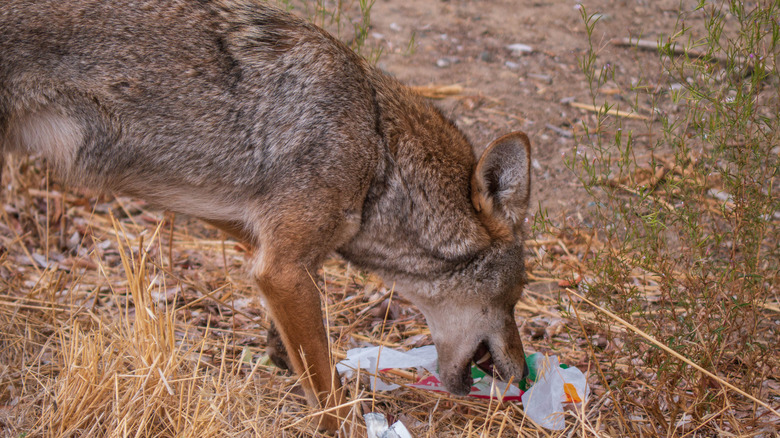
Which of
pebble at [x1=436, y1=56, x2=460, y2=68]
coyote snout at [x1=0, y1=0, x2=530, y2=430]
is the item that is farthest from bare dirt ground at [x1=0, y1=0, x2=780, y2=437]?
coyote snout at [x1=0, y1=0, x2=530, y2=430]

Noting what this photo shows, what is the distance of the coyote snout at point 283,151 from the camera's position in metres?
3.11

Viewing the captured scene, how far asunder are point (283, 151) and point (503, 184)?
1.11m

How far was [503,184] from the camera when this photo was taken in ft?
11.0

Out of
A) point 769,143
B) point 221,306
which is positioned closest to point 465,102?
point 221,306

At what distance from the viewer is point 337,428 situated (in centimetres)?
339

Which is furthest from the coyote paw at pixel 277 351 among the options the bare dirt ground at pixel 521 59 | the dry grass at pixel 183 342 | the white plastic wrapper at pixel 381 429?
the bare dirt ground at pixel 521 59

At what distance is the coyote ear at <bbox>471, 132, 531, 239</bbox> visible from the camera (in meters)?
3.16

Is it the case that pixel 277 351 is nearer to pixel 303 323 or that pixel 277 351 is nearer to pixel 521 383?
pixel 303 323

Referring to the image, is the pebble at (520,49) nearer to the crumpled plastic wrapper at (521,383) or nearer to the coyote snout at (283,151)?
the coyote snout at (283,151)

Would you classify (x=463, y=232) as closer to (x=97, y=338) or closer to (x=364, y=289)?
(x=364, y=289)

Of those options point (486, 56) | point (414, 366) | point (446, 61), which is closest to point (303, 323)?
point (414, 366)

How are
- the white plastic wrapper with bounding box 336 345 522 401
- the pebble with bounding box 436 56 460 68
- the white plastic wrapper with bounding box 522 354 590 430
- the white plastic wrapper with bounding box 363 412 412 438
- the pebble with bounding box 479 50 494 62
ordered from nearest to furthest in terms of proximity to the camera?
1. the white plastic wrapper with bounding box 363 412 412 438
2. the white plastic wrapper with bounding box 522 354 590 430
3. the white plastic wrapper with bounding box 336 345 522 401
4. the pebble with bounding box 436 56 460 68
5. the pebble with bounding box 479 50 494 62

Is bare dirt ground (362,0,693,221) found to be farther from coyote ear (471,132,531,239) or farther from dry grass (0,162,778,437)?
coyote ear (471,132,531,239)

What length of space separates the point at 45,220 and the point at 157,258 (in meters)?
1.05
